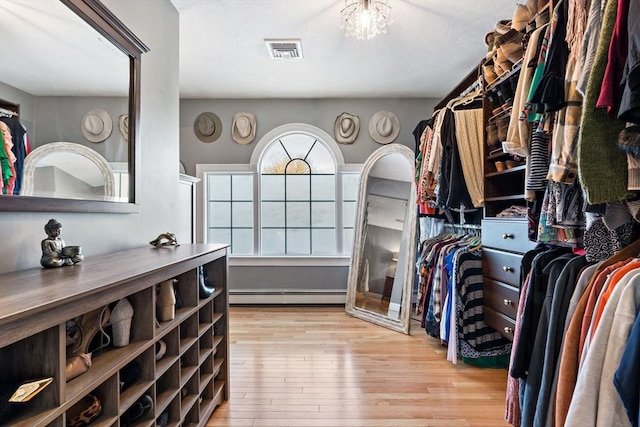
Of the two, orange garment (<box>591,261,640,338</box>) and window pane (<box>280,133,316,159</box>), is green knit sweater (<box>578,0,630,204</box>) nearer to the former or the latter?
orange garment (<box>591,261,640,338</box>)

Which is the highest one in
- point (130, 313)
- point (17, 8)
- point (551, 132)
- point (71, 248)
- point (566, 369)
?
point (17, 8)

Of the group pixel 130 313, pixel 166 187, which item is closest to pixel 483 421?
pixel 130 313

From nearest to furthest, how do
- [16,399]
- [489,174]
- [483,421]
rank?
[16,399]
[483,421]
[489,174]

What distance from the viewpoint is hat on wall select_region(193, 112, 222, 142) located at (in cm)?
421

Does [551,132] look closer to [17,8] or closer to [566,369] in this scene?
[566,369]

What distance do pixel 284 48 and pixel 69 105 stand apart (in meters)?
1.88

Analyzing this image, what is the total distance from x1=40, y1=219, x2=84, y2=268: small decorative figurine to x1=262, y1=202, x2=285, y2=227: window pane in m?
3.07

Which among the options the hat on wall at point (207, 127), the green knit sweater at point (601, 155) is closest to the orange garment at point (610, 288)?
the green knit sweater at point (601, 155)

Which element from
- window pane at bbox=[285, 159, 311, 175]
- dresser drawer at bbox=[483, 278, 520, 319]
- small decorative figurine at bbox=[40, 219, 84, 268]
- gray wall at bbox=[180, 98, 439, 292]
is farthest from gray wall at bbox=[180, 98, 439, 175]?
small decorative figurine at bbox=[40, 219, 84, 268]

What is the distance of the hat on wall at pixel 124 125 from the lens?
1761 mm

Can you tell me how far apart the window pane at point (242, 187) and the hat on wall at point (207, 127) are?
0.53m

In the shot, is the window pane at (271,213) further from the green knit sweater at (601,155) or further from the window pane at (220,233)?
the green knit sweater at (601,155)

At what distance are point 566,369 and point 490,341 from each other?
140 cm

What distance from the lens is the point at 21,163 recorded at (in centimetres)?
119
